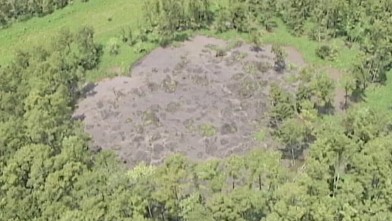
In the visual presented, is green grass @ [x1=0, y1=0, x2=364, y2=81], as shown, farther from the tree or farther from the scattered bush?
the tree

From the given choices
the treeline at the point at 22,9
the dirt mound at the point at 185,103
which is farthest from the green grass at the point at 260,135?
the treeline at the point at 22,9

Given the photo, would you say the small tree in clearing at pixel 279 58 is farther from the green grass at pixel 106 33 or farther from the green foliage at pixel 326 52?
the green foliage at pixel 326 52

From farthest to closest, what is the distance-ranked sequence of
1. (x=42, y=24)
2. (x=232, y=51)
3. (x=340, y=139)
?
(x=42, y=24), (x=232, y=51), (x=340, y=139)

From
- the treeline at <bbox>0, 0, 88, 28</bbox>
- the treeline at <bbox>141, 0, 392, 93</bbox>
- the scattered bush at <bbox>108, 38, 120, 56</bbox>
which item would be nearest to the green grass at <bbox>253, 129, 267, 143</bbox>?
the treeline at <bbox>141, 0, 392, 93</bbox>

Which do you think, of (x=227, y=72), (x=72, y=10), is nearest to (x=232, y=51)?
(x=227, y=72)

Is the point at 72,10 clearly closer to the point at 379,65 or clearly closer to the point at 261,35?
the point at 261,35

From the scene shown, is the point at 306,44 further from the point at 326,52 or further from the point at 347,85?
the point at 347,85

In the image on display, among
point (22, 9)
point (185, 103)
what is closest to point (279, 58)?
point (185, 103)
